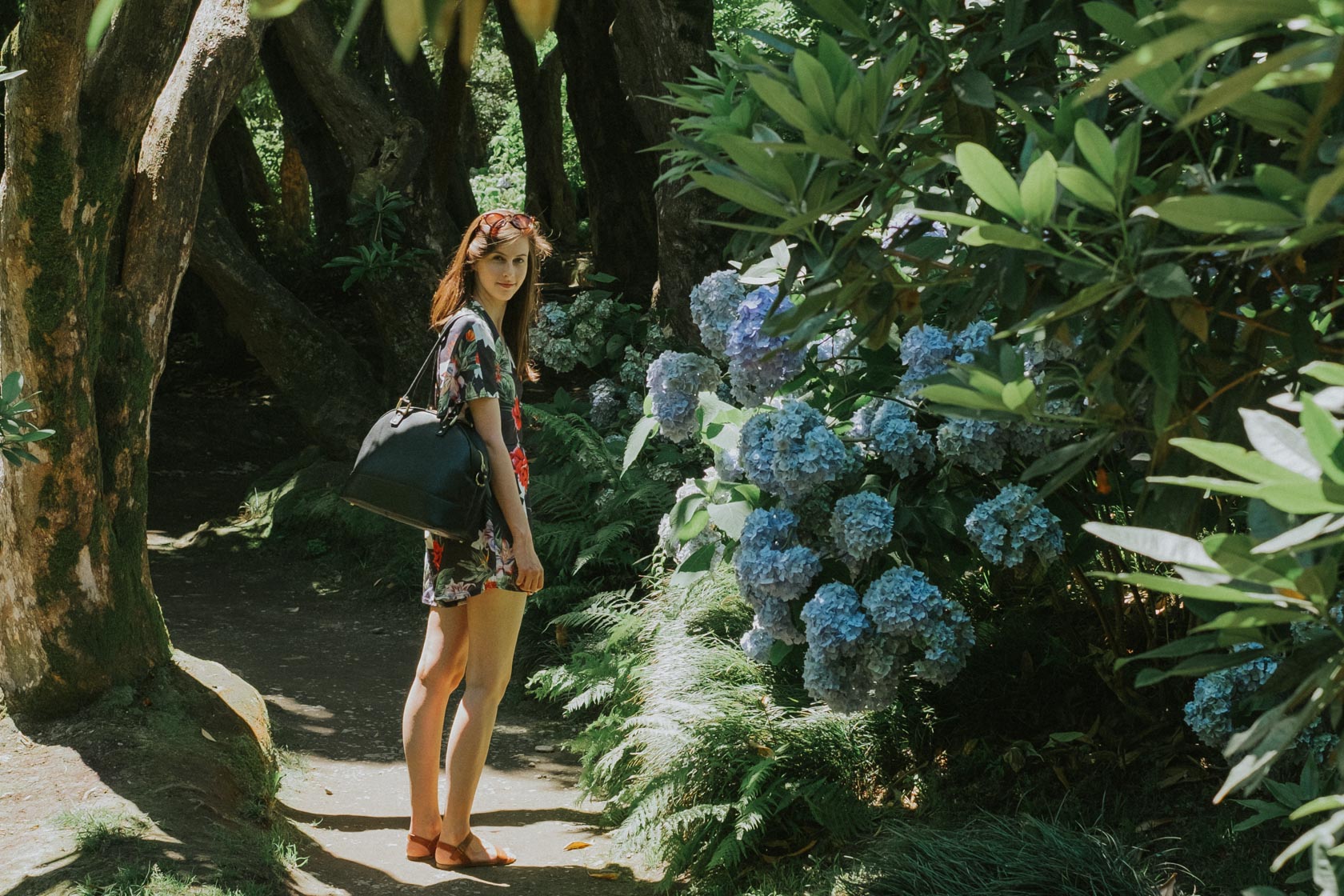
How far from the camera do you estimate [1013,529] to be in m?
3.28

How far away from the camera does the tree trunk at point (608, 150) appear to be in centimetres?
1160

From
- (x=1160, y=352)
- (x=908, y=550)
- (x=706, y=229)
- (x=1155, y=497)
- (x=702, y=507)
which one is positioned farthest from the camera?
(x=706, y=229)

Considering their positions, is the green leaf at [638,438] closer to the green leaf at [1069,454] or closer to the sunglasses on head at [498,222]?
the sunglasses on head at [498,222]

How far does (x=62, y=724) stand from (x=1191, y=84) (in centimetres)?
420

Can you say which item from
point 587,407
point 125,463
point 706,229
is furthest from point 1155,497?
point 587,407

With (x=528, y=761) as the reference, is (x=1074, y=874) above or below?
above

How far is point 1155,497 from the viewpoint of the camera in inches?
73.3

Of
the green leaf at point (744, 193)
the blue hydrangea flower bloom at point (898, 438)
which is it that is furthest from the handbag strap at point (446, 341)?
the green leaf at point (744, 193)

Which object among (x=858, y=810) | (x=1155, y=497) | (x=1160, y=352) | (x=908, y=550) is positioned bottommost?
(x=858, y=810)

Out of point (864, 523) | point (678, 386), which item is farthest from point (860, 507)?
point (678, 386)

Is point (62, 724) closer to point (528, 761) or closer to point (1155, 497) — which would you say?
point (528, 761)

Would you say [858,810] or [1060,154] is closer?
[1060,154]

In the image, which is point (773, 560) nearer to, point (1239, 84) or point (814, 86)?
point (814, 86)

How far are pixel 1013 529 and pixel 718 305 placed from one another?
1.25 metres
